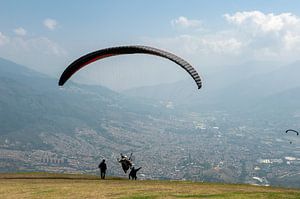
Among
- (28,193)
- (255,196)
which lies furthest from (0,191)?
(255,196)

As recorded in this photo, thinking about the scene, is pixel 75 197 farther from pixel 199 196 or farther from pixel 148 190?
pixel 199 196

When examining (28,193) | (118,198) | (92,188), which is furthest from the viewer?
(92,188)

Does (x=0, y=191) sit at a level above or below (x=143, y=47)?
below

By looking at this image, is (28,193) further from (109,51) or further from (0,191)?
(109,51)

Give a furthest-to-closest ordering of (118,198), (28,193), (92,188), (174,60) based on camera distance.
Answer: (174,60), (92,188), (28,193), (118,198)

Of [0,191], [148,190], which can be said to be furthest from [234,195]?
[0,191]

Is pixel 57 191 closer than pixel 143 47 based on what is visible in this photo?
Yes
